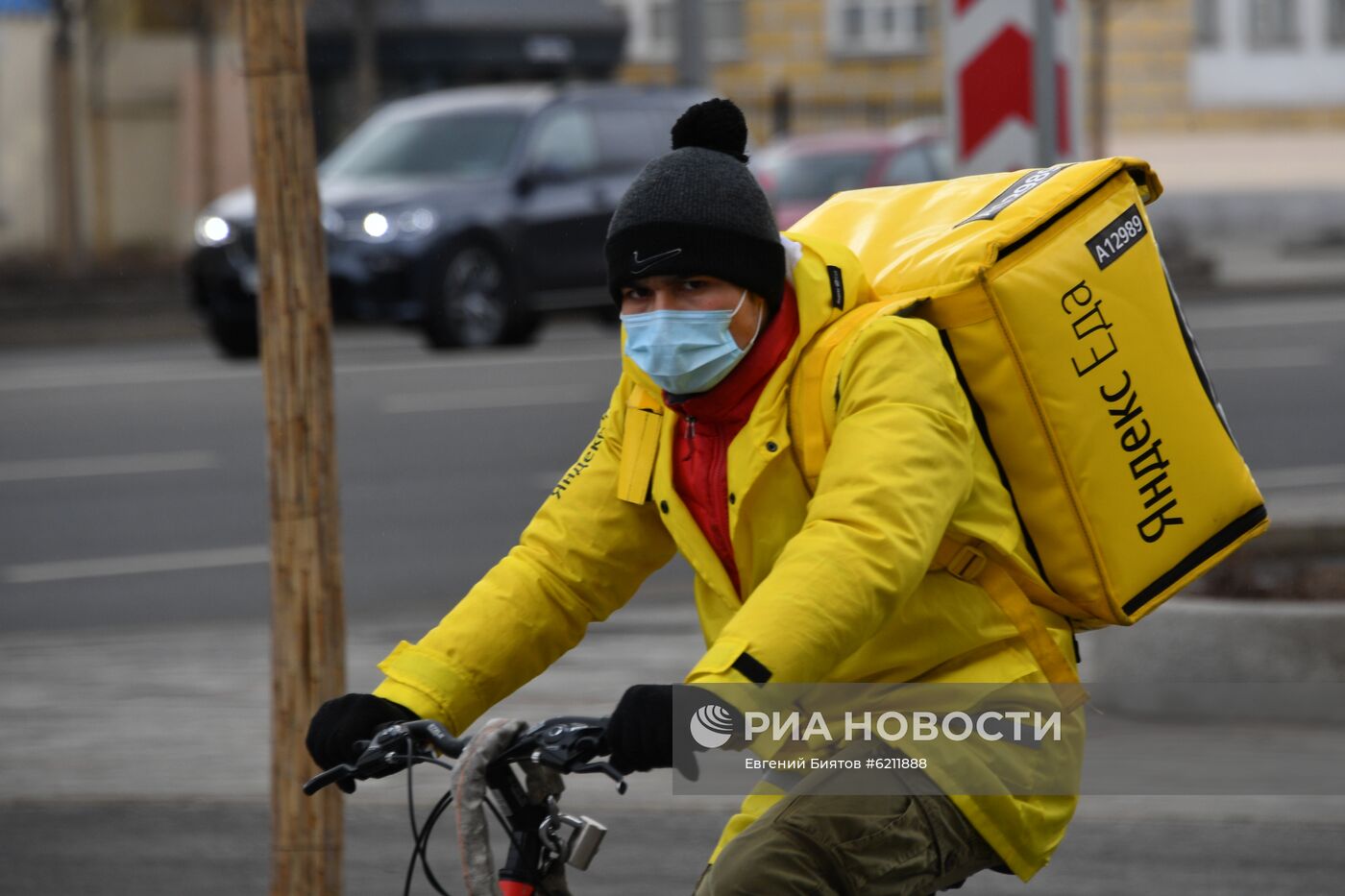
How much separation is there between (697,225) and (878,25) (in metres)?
38.2

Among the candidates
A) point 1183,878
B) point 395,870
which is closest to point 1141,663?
point 1183,878

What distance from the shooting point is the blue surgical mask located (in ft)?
10.00

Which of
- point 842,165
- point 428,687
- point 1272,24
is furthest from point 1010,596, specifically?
point 1272,24

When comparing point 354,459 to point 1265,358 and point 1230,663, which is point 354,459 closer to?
point 1230,663

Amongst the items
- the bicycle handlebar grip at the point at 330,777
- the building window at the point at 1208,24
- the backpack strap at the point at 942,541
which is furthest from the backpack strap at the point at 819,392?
the building window at the point at 1208,24

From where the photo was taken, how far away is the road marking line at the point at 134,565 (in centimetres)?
1059

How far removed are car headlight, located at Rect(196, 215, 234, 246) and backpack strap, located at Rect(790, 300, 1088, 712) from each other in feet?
49.0

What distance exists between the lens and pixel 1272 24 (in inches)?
1606

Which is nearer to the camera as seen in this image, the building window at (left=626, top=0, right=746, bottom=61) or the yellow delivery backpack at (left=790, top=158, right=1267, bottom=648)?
the yellow delivery backpack at (left=790, top=158, right=1267, bottom=648)

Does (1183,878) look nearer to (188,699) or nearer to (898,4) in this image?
(188,699)

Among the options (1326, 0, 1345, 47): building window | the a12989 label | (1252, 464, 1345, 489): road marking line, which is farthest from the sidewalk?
(1326, 0, 1345, 47): building window

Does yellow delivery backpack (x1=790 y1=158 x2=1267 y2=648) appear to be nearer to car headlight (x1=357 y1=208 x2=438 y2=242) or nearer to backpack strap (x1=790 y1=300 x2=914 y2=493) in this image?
backpack strap (x1=790 y1=300 x2=914 y2=493)

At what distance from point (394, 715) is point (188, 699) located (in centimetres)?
484

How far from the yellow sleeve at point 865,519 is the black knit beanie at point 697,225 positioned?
7.6 inches
